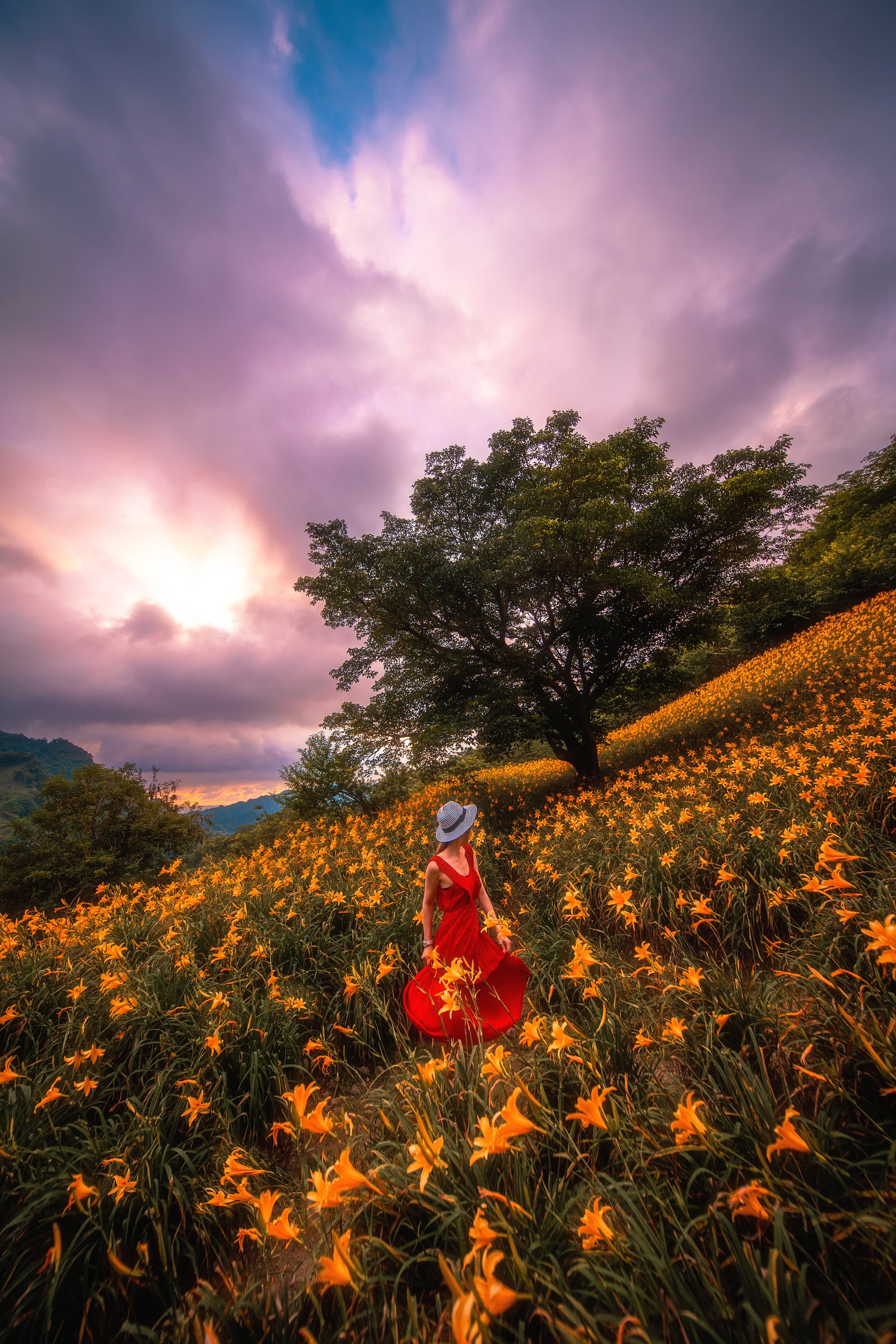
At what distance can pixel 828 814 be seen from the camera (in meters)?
3.02

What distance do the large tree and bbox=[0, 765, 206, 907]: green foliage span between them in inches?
458

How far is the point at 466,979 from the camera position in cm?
260

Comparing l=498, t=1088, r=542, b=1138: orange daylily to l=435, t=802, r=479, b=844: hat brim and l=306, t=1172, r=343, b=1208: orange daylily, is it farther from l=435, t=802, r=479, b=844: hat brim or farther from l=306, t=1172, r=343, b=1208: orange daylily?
l=435, t=802, r=479, b=844: hat brim

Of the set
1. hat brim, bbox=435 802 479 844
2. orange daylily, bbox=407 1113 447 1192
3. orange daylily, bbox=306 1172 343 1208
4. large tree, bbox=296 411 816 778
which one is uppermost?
large tree, bbox=296 411 816 778

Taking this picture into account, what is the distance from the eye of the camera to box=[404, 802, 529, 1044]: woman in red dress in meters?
2.55

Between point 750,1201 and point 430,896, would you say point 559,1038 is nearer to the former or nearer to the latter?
point 750,1201

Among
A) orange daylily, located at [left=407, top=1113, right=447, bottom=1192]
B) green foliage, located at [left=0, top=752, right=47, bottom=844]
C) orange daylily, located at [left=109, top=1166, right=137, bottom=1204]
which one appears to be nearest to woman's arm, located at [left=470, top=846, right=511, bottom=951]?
orange daylily, located at [left=407, top=1113, right=447, bottom=1192]

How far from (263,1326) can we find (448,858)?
7.37 feet

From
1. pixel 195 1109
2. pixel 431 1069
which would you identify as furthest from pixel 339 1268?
pixel 195 1109

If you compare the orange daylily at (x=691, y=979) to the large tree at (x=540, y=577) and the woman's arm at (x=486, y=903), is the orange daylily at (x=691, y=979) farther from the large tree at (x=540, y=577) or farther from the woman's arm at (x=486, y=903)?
the large tree at (x=540, y=577)

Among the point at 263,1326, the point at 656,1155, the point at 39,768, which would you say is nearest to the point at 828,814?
the point at 656,1155

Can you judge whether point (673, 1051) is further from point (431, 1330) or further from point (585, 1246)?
point (431, 1330)

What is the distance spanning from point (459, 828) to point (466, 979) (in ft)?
3.51

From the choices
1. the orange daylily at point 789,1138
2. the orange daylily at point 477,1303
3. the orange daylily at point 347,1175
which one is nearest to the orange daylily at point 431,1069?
the orange daylily at point 347,1175
